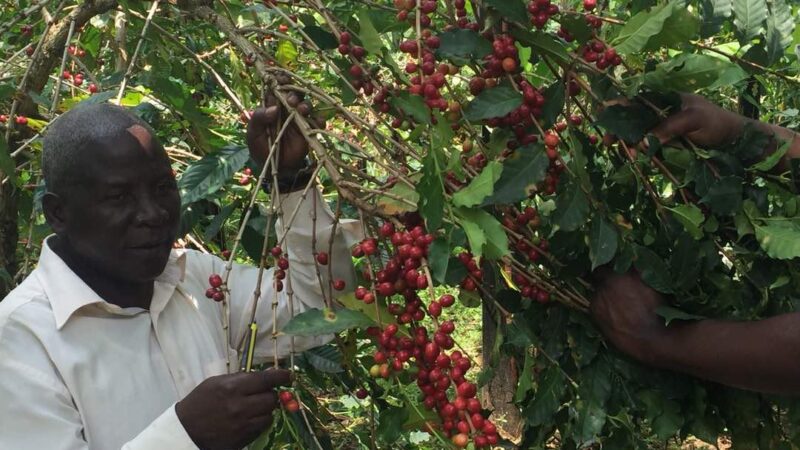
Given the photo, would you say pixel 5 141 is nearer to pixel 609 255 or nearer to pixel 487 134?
pixel 487 134

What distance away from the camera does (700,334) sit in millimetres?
1448

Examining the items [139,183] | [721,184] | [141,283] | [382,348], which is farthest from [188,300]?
[721,184]

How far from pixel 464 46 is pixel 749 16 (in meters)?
0.70

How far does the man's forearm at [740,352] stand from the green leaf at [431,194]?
17.8 inches

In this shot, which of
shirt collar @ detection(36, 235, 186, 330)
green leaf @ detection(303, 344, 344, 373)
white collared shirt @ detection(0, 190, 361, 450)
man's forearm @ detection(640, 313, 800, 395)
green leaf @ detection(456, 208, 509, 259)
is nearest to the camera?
green leaf @ detection(456, 208, 509, 259)

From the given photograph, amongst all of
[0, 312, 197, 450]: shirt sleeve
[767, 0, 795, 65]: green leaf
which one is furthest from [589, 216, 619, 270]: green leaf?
[0, 312, 197, 450]: shirt sleeve

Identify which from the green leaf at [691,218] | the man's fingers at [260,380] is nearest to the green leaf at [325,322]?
the man's fingers at [260,380]

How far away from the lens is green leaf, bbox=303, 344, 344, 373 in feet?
7.04

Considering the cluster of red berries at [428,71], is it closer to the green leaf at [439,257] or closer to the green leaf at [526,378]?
the green leaf at [439,257]

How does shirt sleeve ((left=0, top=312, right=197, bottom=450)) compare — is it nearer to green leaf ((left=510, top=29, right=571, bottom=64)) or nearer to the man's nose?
the man's nose

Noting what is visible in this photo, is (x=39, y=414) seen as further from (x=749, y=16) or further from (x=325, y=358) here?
(x=749, y=16)

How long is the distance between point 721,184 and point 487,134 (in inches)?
18.5

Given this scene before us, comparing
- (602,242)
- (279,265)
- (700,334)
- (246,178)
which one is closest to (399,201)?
(279,265)

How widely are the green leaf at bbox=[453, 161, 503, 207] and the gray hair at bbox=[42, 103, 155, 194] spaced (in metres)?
0.72
